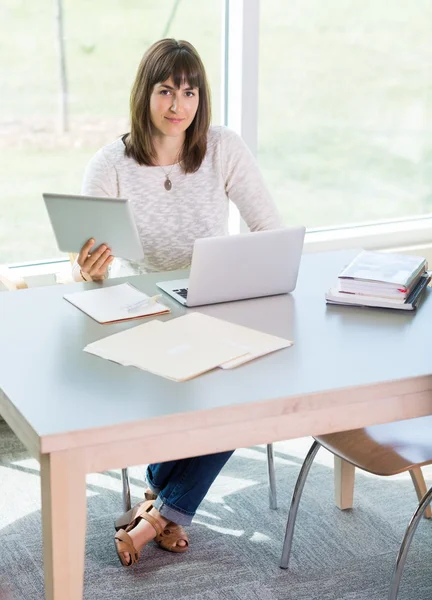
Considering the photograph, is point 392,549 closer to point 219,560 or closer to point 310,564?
point 310,564

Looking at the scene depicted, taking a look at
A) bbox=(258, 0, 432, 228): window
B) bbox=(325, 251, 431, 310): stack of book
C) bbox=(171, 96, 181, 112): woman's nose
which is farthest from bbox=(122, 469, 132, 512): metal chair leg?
bbox=(258, 0, 432, 228): window

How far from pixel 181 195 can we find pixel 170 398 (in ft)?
4.01

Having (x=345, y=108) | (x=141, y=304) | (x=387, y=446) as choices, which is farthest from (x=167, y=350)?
(x=345, y=108)

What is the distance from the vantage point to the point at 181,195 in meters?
2.77

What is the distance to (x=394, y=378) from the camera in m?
1.74

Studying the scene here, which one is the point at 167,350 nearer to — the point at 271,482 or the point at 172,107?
the point at 271,482

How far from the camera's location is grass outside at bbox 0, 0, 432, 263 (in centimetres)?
334

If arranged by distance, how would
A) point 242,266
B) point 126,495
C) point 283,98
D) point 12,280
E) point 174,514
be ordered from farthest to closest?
point 283,98, point 12,280, point 126,495, point 174,514, point 242,266

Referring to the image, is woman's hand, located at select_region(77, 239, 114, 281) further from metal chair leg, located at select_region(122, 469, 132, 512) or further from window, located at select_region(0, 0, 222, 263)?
window, located at select_region(0, 0, 222, 263)

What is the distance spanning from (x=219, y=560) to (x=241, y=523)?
0.66 feet

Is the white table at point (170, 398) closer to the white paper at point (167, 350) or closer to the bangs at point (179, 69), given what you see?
the white paper at point (167, 350)

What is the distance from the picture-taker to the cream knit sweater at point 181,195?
107 inches

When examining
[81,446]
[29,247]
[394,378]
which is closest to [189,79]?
[29,247]


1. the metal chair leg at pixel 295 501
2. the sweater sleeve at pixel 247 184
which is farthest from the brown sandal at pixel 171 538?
the sweater sleeve at pixel 247 184
